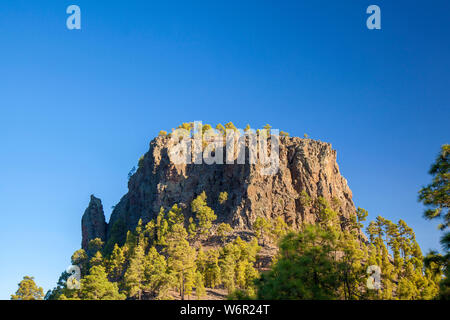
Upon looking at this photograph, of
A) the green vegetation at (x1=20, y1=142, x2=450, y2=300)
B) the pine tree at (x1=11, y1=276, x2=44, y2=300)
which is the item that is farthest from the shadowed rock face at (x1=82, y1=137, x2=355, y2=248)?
the pine tree at (x1=11, y1=276, x2=44, y2=300)

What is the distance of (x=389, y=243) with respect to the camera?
274 feet

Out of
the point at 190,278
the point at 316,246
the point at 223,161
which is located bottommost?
the point at 190,278

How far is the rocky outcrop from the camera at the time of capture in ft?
422

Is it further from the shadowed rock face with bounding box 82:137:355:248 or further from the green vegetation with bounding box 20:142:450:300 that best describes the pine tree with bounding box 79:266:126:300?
the shadowed rock face with bounding box 82:137:355:248

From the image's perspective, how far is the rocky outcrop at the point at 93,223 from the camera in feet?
422

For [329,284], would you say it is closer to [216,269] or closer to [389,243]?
A: [216,269]

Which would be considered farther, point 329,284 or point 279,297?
point 329,284

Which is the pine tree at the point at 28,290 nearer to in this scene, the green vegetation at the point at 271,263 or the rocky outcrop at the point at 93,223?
the green vegetation at the point at 271,263

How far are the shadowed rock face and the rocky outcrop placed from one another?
1202cm

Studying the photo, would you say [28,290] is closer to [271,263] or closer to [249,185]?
[271,263]

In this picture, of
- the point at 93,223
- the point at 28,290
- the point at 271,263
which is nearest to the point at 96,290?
the point at 28,290
